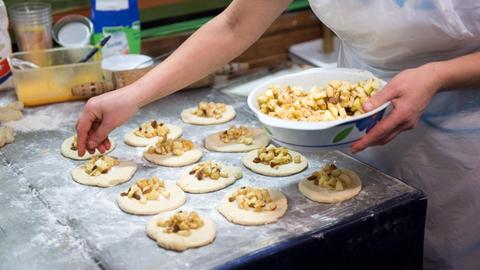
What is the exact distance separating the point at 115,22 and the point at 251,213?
1180mm

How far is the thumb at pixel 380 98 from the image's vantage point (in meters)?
1.36

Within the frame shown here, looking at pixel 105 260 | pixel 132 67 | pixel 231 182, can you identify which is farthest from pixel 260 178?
pixel 132 67

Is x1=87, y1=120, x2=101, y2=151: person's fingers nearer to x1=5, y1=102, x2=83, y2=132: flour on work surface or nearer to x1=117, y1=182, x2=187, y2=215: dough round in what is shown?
x1=117, y1=182, x2=187, y2=215: dough round

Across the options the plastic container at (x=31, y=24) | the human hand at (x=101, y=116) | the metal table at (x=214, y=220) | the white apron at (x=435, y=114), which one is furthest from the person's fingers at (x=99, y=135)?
the plastic container at (x=31, y=24)

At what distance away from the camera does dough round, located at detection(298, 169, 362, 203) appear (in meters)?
1.50

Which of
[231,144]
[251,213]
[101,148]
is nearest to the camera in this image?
[251,213]

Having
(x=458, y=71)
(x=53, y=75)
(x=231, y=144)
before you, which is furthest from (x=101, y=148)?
(x=458, y=71)

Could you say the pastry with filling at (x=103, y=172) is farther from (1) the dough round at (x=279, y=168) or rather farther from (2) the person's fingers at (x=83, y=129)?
(1) the dough round at (x=279, y=168)

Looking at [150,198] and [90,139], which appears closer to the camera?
[150,198]

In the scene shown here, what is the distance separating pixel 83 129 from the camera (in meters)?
1.65

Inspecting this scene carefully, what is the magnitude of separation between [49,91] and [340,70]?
1.09m

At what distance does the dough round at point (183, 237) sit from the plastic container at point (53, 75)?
971 millimetres

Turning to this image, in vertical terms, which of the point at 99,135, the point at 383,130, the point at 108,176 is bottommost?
the point at 108,176

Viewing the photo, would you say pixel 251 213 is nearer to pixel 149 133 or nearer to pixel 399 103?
pixel 399 103
